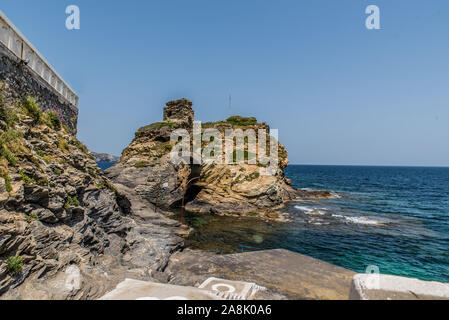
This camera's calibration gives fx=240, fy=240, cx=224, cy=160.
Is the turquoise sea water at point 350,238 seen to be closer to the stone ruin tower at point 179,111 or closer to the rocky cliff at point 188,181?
the rocky cliff at point 188,181

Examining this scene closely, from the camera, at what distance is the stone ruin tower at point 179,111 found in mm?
50059

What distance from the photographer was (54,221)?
1043cm

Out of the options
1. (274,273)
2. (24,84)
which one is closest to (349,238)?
(274,273)

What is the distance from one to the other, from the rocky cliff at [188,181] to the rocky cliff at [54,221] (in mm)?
19435

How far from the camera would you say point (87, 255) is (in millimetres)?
10664

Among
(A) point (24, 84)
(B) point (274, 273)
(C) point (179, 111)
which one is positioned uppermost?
(C) point (179, 111)

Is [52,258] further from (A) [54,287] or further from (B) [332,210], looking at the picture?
(B) [332,210]

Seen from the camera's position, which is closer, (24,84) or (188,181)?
(24,84)

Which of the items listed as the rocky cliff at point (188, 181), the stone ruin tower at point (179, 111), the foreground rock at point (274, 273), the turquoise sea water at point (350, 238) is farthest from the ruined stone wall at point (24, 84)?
the stone ruin tower at point (179, 111)

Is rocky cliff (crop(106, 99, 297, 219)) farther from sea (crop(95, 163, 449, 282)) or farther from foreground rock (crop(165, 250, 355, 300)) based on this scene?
foreground rock (crop(165, 250, 355, 300))

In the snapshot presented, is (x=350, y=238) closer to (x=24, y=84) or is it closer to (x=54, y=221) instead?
(x=54, y=221)

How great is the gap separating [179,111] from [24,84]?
126ft
